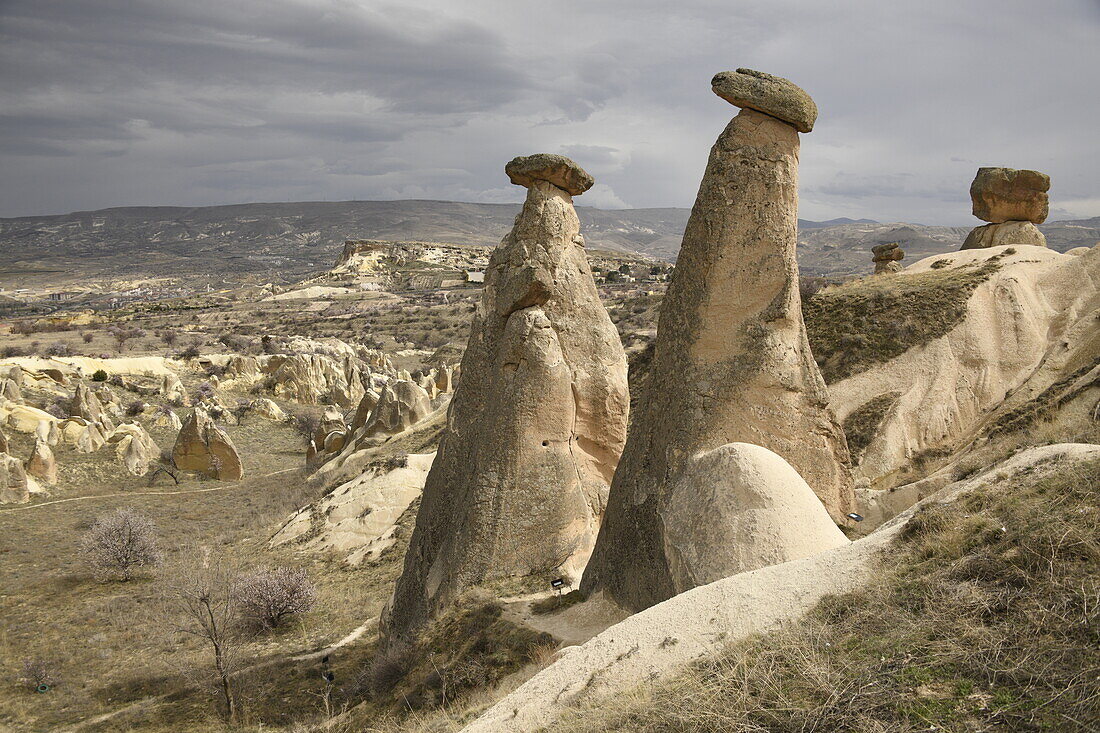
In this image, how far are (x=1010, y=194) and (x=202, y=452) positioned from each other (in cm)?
2939

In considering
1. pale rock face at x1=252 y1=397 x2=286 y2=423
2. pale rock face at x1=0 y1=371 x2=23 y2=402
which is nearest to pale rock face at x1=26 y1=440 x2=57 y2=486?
pale rock face at x1=0 y1=371 x2=23 y2=402

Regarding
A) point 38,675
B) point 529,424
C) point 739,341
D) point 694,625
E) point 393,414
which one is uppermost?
point 739,341

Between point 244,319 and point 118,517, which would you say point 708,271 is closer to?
point 118,517

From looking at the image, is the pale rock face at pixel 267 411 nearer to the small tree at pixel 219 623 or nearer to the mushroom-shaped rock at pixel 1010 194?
the small tree at pixel 219 623

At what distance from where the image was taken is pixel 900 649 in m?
4.16

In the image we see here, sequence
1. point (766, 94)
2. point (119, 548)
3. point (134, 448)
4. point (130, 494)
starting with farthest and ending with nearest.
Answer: point (134, 448), point (130, 494), point (119, 548), point (766, 94)

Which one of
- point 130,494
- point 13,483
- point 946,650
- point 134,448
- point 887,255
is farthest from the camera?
point 887,255

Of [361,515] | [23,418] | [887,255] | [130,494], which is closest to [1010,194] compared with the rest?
[887,255]

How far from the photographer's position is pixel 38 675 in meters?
11.6

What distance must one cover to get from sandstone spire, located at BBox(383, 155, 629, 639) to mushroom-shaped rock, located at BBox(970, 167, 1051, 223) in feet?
62.3

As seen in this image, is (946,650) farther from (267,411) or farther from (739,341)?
(267,411)

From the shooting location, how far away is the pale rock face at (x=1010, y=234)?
73.8 feet

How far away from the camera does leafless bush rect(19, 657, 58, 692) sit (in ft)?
37.1

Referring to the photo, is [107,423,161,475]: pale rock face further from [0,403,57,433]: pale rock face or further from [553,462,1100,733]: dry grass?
[553,462,1100,733]: dry grass
